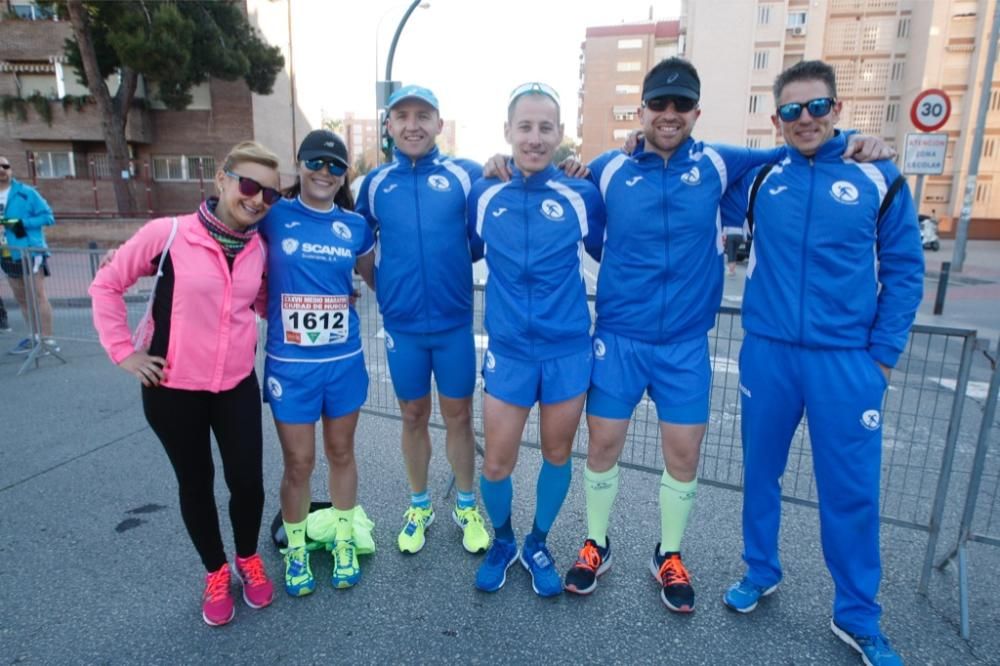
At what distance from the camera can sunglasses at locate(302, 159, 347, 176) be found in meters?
2.86

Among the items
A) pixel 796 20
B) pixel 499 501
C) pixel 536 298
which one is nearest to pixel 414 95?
pixel 536 298

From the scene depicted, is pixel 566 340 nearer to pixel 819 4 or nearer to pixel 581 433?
pixel 581 433

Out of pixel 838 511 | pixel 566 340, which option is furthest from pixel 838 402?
pixel 566 340

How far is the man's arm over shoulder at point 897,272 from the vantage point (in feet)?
8.54

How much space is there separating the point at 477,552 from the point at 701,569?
1.23m

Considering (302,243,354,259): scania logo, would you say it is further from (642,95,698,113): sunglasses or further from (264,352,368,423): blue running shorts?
(642,95,698,113): sunglasses

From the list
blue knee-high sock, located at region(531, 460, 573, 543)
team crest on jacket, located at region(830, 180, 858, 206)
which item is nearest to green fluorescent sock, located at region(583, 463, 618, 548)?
blue knee-high sock, located at region(531, 460, 573, 543)

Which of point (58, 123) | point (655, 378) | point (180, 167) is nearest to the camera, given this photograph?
point (655, 378)

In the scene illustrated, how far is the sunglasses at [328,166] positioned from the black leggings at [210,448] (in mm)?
1048

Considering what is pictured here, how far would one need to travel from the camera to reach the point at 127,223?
2233 centimetres

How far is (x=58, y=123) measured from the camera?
2698cm

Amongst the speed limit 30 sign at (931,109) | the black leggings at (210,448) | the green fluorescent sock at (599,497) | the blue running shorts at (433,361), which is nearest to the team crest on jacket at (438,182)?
the blue running shorts at (433,361)

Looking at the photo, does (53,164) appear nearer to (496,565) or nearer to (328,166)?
(328,166)

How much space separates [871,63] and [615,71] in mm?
39720
